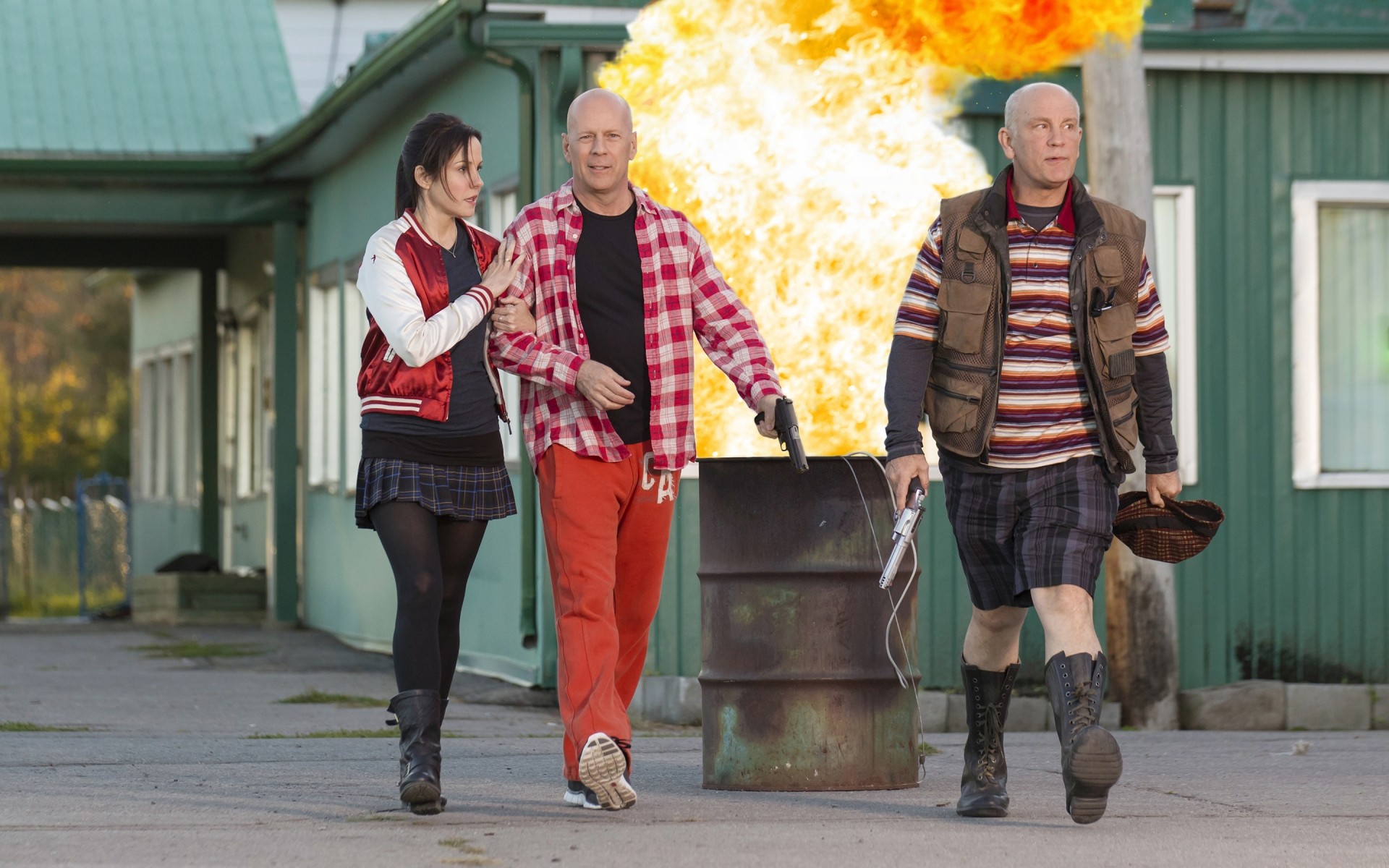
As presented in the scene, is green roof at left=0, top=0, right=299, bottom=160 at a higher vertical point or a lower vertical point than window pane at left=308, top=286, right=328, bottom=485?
higher

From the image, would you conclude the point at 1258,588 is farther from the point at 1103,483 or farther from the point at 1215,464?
the point at 1103,483

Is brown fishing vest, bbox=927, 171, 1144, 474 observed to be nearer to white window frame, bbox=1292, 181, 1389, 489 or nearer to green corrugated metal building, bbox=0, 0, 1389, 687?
green corrugated metal building, bbox=0, 0, 1389, 687

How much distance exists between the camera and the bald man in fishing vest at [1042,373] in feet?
19.2

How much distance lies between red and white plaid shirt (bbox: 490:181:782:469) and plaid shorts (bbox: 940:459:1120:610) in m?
0.73

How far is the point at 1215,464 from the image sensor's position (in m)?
11.1

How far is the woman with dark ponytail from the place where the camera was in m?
6.06

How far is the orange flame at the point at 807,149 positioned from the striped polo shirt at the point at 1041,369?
139 inches

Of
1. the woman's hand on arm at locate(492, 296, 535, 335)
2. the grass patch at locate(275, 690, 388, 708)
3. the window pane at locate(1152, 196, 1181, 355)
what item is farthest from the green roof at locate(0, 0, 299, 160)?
the woman's hand on arm at locate(492, 296, 535, 335)

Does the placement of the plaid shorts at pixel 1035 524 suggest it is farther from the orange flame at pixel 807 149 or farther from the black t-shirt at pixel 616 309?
the orange flame at pixel 807 149

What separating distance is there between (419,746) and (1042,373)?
203cm

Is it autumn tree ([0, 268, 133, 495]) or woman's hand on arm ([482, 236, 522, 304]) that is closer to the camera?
woman's hand on arm ([482, 236, 522, 304])

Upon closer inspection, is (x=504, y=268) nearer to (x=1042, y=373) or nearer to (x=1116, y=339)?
(x=1042, y=373)

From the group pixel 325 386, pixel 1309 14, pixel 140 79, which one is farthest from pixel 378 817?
pixel 140 79

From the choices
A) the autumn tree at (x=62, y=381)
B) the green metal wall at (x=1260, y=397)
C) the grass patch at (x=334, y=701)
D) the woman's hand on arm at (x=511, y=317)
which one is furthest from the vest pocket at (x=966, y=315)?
the autumn tree at (x=62, y=381)
